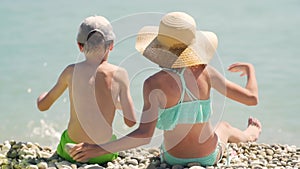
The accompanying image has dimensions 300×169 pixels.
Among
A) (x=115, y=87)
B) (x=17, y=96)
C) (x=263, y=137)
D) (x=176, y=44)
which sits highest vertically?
(x=176, y=44)

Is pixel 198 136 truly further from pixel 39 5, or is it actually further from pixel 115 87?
pixel 39 5

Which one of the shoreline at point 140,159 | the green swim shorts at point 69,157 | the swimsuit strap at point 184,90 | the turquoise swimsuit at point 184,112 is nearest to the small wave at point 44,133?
the shoreline at point 140,159

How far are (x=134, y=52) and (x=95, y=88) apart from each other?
0.33m

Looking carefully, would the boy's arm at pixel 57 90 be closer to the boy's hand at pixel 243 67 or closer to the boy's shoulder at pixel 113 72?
the boy's shoulder at pixel 113 72

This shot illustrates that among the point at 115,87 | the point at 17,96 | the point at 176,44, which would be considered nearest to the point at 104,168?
the point at 115,87

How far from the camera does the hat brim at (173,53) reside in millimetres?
3613

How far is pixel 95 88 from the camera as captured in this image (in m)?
3.88

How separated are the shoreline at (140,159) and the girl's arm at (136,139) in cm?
8

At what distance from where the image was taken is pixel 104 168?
366 centimetres

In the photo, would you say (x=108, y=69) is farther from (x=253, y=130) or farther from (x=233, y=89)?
(x=253, y=130)

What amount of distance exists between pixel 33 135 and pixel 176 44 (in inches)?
115

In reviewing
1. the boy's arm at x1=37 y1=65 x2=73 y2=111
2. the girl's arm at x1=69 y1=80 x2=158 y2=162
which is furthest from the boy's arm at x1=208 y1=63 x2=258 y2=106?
the boy's arm at x1=37 y1=65 x2=73 y2=111

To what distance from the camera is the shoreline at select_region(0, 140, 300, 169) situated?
3.81 meters

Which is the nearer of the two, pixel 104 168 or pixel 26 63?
pixel 104 168
